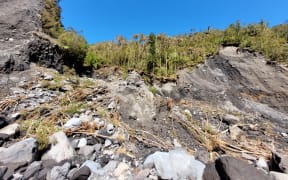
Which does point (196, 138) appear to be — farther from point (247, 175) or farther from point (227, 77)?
point (227, 77)

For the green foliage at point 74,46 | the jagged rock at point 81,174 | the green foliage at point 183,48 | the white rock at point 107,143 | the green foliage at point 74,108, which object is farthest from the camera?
the green foliage at point 74,46

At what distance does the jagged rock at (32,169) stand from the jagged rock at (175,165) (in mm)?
1391

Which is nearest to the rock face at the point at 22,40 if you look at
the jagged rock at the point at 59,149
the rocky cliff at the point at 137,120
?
the rocky cliff at the point at 137,120

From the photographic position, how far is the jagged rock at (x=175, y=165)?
1.98 metres

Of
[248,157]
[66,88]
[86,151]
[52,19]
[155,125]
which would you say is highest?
[52,19]

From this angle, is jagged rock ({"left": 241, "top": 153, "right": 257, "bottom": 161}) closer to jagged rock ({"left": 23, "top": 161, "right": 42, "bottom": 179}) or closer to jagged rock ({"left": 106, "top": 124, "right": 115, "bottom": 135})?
jagged rock ({"left": 106, "top": 124, "right": 115, "bottom": 135})

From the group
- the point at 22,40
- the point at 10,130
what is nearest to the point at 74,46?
the point at 22,40

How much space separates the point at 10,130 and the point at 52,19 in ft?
18.9

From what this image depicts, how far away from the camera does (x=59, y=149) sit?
2.28 metres

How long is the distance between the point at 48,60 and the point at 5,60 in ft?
4.39

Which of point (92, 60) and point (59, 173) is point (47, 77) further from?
point (59, 173)

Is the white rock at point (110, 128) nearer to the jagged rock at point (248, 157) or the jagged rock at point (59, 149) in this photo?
the jagged rock at point (59, 149)

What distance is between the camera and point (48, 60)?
5.61 metres

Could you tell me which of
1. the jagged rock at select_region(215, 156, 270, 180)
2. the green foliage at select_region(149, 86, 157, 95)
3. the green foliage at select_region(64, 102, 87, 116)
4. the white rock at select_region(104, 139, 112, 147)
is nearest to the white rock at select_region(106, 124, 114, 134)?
the white rock at select_region(104, 139, 112, 147)
